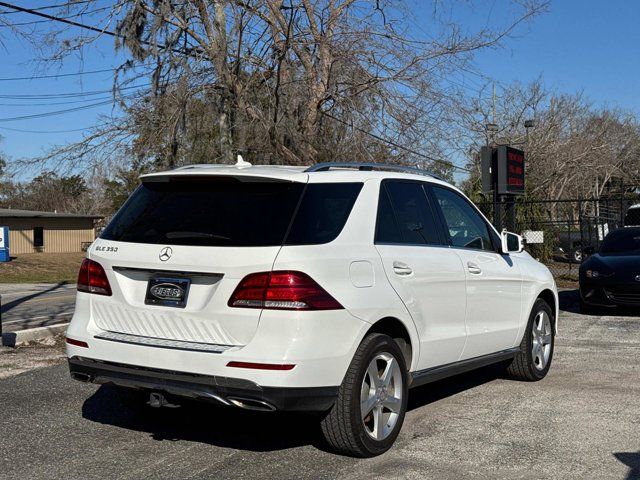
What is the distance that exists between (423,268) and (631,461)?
5.97ft

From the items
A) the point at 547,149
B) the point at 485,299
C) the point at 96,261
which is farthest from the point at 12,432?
the point at 547,149

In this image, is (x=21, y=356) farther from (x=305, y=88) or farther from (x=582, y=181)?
(x=582, y=181)

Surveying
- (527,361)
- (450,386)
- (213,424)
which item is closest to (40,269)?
(450,386)

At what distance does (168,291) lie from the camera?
4668 mm

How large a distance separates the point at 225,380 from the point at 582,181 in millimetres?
40870

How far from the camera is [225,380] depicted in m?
4.39

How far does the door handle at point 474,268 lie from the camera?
611 cm

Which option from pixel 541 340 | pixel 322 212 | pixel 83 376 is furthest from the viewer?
pixel 541 340

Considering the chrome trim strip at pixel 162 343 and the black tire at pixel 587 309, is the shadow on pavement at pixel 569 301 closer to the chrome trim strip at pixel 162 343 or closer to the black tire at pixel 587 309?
the black tire at pixel 587 309

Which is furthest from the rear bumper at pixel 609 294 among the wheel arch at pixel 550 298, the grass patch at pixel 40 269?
the grass patch at pixel 40 269

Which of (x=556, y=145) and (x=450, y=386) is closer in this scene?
(x=450, y=386)

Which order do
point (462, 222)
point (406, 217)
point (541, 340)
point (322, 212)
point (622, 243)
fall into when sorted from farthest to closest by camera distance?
point (622, 243), point (541, 340), point (462, 222), point (406, 217), point (322, 212)

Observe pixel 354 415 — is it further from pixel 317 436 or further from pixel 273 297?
pixel 273 297

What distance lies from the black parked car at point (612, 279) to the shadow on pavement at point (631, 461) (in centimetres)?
772
